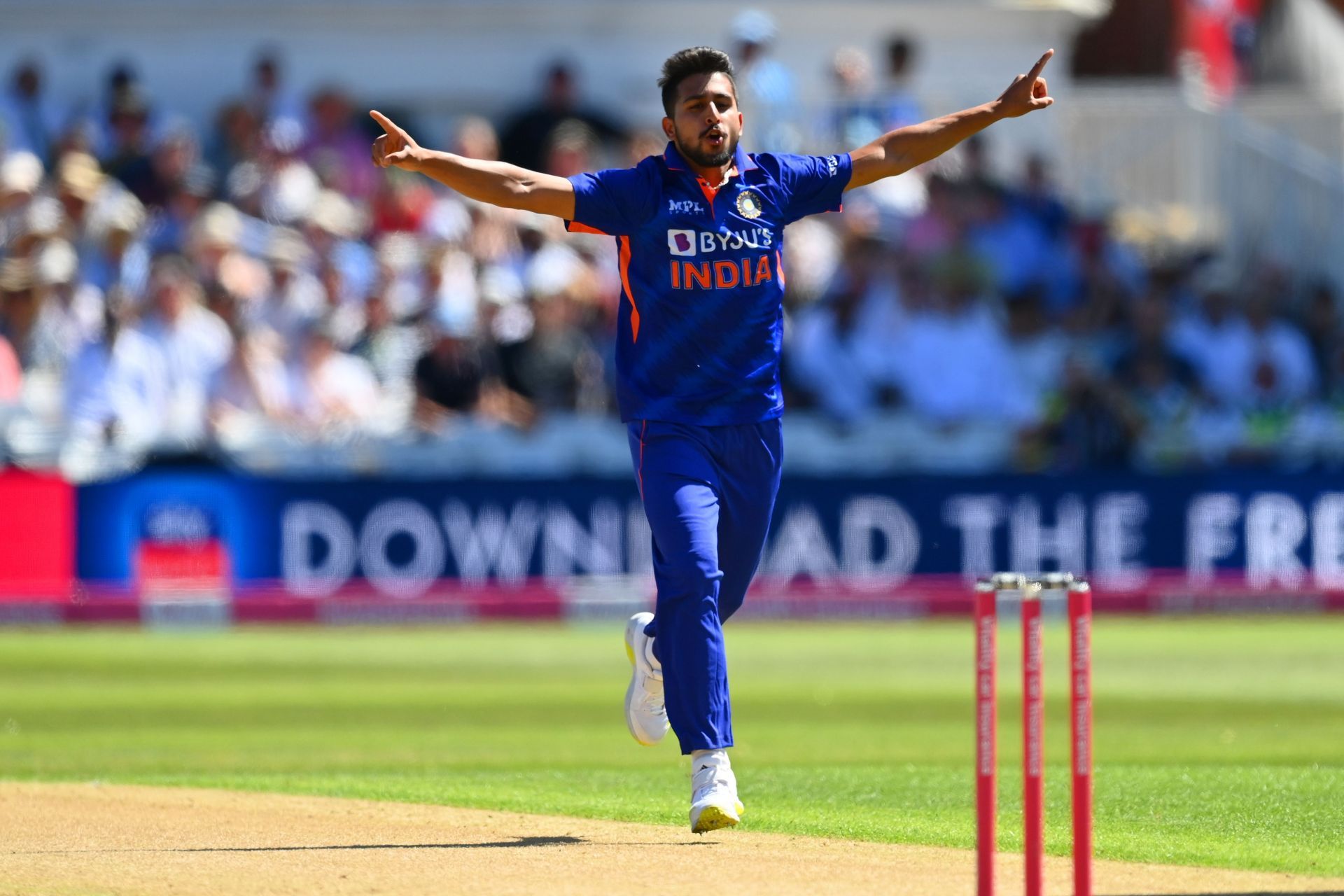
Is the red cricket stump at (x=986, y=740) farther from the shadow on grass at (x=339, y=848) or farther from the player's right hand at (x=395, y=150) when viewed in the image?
the player's right hand at (x=395, y=150)

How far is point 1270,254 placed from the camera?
62.0 ft

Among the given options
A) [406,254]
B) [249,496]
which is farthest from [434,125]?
[249,496]

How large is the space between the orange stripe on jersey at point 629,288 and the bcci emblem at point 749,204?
0.32 meters

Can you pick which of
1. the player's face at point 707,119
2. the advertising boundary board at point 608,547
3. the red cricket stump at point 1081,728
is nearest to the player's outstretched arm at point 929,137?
the player's face at point 707,119

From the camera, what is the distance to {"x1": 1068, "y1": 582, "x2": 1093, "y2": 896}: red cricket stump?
4363 mm

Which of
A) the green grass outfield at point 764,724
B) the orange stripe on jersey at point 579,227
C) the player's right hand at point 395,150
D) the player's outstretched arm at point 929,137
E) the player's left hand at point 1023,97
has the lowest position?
the green grass outfield at point 764,724

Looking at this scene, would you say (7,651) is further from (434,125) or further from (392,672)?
(434,125)

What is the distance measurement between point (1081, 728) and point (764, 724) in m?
5.79

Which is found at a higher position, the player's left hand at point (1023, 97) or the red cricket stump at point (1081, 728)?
the player's left hand at point (1023, 97)

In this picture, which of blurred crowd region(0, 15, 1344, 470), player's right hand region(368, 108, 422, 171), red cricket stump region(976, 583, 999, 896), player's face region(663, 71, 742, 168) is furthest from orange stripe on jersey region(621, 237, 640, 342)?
blurred crowd region(0, 15, 1344, 470)

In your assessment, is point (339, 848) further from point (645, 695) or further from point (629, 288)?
point (629, 288)

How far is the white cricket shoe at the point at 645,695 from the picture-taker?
21.4 feet

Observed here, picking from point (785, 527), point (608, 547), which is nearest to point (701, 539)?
point (608, 547)

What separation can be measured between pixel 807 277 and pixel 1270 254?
173 inches
